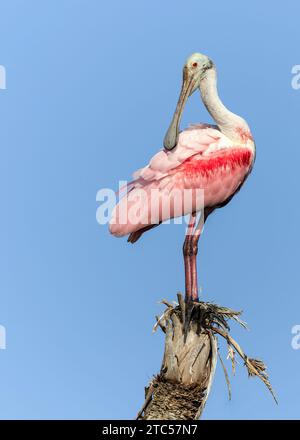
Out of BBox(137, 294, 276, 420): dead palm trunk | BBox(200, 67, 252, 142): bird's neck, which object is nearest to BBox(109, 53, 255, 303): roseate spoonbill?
BBox(200, 67, 252, 142): bird's neck

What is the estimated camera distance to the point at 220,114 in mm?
16484

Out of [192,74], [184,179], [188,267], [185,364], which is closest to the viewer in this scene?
[185,364]

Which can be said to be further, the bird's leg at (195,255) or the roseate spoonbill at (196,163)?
the roseate spoonbill at (196,163)

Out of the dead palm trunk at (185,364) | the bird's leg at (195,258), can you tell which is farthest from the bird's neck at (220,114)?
the dead palm trunk at (185,364)

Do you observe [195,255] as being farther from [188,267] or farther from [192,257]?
[188,267]

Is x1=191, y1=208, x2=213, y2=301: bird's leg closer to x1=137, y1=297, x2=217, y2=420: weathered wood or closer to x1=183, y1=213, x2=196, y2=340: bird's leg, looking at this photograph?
x1=183, y1=213, x2=196, y2=340: bird's leg

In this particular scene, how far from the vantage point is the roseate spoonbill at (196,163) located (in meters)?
15.7

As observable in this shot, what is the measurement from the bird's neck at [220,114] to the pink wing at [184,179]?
0.12 m

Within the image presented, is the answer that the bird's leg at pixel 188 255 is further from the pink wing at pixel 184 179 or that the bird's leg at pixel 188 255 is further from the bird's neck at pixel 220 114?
the bird's neck at pixel 220 114

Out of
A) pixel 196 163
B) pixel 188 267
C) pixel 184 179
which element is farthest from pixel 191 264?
pixel 196 163

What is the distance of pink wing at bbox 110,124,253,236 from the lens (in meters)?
15.7

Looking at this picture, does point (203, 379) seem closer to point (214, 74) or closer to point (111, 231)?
point (111, 231)

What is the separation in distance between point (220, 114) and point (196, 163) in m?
0.77

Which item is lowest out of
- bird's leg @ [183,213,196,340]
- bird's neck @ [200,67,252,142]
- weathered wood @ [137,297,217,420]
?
weathered wood @ [137,297,217,420]
